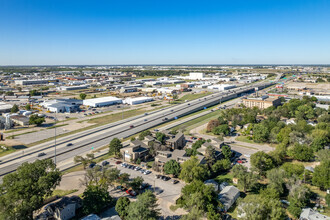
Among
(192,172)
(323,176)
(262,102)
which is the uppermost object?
(262,102)

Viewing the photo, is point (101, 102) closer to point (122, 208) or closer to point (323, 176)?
point (122, 208)

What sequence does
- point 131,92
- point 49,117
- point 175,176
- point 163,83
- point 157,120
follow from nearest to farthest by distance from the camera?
point 175,176 → point 157,120 → point 49,117 → point 131,92 → point 163,83

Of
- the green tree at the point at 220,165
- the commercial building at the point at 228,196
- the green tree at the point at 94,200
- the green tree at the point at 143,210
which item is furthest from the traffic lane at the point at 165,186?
the green tree at the point at 94,200

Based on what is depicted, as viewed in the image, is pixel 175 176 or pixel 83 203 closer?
pixel 83 203

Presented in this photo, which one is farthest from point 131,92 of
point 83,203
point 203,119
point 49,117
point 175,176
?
point 83,203

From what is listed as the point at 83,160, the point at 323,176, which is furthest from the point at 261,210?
the point at 83,160

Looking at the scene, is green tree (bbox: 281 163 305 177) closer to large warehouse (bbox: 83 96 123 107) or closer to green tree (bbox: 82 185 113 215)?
green tree (bbox: 82 185 113 215)

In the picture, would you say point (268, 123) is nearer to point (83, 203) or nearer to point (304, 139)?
point (304, 139)
